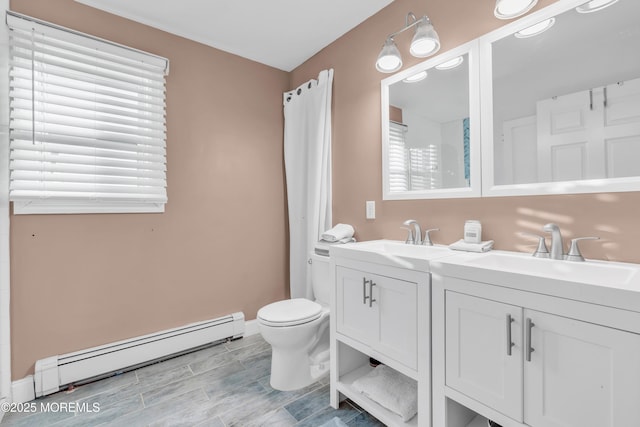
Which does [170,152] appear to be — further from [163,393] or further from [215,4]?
[163,393]

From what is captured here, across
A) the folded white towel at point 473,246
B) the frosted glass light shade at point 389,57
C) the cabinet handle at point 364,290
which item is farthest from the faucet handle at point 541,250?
the frosted glass light shade at point 389,57

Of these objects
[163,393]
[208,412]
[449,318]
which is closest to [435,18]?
[449,318]

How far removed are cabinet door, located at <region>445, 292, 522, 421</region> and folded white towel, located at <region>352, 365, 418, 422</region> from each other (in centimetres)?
36

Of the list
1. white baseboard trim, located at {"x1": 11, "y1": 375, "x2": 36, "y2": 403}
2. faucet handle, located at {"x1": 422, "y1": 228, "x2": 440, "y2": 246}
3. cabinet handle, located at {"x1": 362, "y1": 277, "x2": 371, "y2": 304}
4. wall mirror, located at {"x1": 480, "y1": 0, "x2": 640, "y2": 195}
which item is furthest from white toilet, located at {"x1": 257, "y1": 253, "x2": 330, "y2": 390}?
white baseboard trim, located at {"x1": 11, "y1": 375, "x2": 36, "y2": 403}

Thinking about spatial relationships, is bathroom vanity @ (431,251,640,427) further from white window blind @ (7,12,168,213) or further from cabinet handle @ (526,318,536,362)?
white window blind @ (7,12,168,213)

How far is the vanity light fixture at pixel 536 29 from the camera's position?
132 centimetres

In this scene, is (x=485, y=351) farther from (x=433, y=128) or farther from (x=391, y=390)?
(x=433, y=128)

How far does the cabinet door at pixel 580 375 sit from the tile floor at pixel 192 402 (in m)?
0.87

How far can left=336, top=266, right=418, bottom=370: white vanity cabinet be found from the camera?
132cm

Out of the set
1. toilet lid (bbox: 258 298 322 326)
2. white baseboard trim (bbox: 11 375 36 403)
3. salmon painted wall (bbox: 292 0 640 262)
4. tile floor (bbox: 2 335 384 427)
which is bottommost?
tile floor (bbox: 2 335 384 427)

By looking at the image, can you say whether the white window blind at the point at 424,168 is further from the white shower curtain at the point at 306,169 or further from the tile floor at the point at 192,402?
the tile floor at the point at 192,402

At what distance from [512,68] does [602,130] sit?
49cm

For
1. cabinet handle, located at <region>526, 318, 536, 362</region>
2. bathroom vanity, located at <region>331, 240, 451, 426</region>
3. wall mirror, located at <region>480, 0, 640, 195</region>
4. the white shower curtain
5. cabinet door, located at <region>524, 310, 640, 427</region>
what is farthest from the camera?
the white shower curtain

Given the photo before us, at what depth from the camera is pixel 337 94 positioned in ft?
7.74
